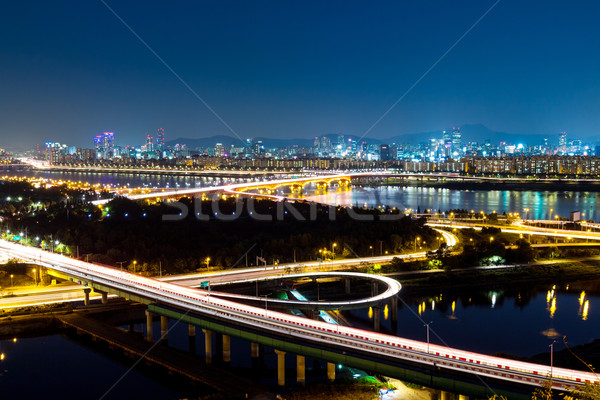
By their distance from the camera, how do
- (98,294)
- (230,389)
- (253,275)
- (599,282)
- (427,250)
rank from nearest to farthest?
(230,389) → (98,294) → (253,275) → (599,282) → (427,250)

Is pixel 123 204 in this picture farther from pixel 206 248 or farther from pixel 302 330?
pixel 302 330

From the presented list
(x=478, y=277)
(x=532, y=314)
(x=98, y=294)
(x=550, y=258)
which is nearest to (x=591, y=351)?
(x=532, y=314)

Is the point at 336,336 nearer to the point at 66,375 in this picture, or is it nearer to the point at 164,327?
the point at 164,327

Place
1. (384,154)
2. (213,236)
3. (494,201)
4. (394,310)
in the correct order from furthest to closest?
(384,154) < (494,201) < (213,236) < (394,310)

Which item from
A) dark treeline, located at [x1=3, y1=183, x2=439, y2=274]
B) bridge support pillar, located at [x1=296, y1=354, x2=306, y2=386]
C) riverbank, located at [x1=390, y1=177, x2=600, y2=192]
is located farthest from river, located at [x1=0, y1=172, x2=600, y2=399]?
riverbank, located at [x1=390, y1=177, x2=600, y2=192]

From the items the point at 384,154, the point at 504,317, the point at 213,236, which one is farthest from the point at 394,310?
the point at 384,154

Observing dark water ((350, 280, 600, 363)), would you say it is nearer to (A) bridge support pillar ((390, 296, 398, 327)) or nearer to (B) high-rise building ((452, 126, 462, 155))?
(A) bridge support pillar ((390, 296, 398, 327))

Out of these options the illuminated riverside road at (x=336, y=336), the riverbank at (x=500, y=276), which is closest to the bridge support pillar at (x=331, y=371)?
the illuminated riverside road at (x=336, y=336)

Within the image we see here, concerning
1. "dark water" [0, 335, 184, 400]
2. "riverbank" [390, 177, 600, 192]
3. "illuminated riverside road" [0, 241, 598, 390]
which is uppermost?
"riverbank" [390, 177, 600, 192]
